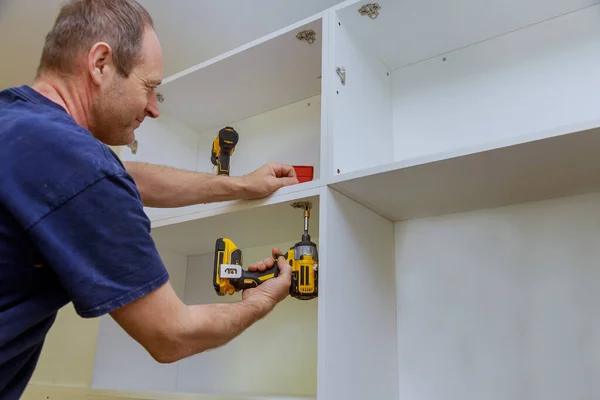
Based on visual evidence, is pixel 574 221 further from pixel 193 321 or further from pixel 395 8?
pixel 193 321

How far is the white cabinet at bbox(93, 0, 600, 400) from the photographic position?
103 centimetres

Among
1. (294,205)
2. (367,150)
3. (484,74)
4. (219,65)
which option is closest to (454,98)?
(484,74)

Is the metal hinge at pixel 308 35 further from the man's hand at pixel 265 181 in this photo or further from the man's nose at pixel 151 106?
the man's nose at pixel 151 106

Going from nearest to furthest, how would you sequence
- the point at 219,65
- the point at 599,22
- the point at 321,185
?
the point at 321,185
the point at 599,22
the point at 219,65

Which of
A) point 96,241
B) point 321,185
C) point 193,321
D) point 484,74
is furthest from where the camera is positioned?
point 484,74

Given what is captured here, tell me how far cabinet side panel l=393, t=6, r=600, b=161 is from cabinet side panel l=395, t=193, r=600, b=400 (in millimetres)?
198

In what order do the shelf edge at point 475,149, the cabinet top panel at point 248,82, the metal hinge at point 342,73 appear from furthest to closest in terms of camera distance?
the cabinet top panel at point 248,82 < the metal hinge at point 342,73 < the shelf edge at point 475,149

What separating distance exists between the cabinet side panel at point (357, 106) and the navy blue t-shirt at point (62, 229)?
513 millimetres

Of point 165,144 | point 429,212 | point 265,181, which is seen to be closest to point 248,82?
point 165,144

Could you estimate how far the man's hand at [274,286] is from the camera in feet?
3.24

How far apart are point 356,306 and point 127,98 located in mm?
628

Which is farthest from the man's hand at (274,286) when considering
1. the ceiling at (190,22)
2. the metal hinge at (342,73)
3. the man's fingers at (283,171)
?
the ceiling at (190,22)

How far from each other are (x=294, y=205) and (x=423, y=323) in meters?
0.43

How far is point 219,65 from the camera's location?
1.42 m
